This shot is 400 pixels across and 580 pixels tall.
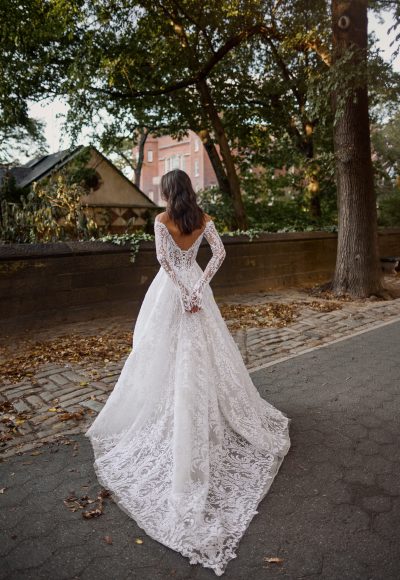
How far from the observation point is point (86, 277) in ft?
26.0

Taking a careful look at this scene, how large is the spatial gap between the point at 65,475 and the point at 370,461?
227 cm

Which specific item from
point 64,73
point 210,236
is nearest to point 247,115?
point 64,73

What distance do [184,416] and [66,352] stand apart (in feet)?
12.1

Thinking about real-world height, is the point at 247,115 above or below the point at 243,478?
above

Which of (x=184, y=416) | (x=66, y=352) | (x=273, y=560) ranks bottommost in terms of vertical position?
(x=273, y=560)

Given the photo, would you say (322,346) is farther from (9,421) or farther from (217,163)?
(217,163)

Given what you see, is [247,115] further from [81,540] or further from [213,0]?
[81,540]

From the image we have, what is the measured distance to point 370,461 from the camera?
128 inches

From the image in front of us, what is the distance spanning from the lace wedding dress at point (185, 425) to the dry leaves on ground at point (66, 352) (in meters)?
2.41

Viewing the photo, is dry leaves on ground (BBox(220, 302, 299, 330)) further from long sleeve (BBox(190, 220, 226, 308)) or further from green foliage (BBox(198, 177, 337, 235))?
green foliage (BBox(198, 177, 337, 235))

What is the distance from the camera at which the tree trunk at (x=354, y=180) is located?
918cm

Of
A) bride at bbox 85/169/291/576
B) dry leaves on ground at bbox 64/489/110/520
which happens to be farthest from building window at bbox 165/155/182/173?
dry leaves on ground at bbox 64/489/110/520

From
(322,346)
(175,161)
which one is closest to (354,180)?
(322,346)

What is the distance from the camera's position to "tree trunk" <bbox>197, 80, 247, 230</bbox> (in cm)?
1412
